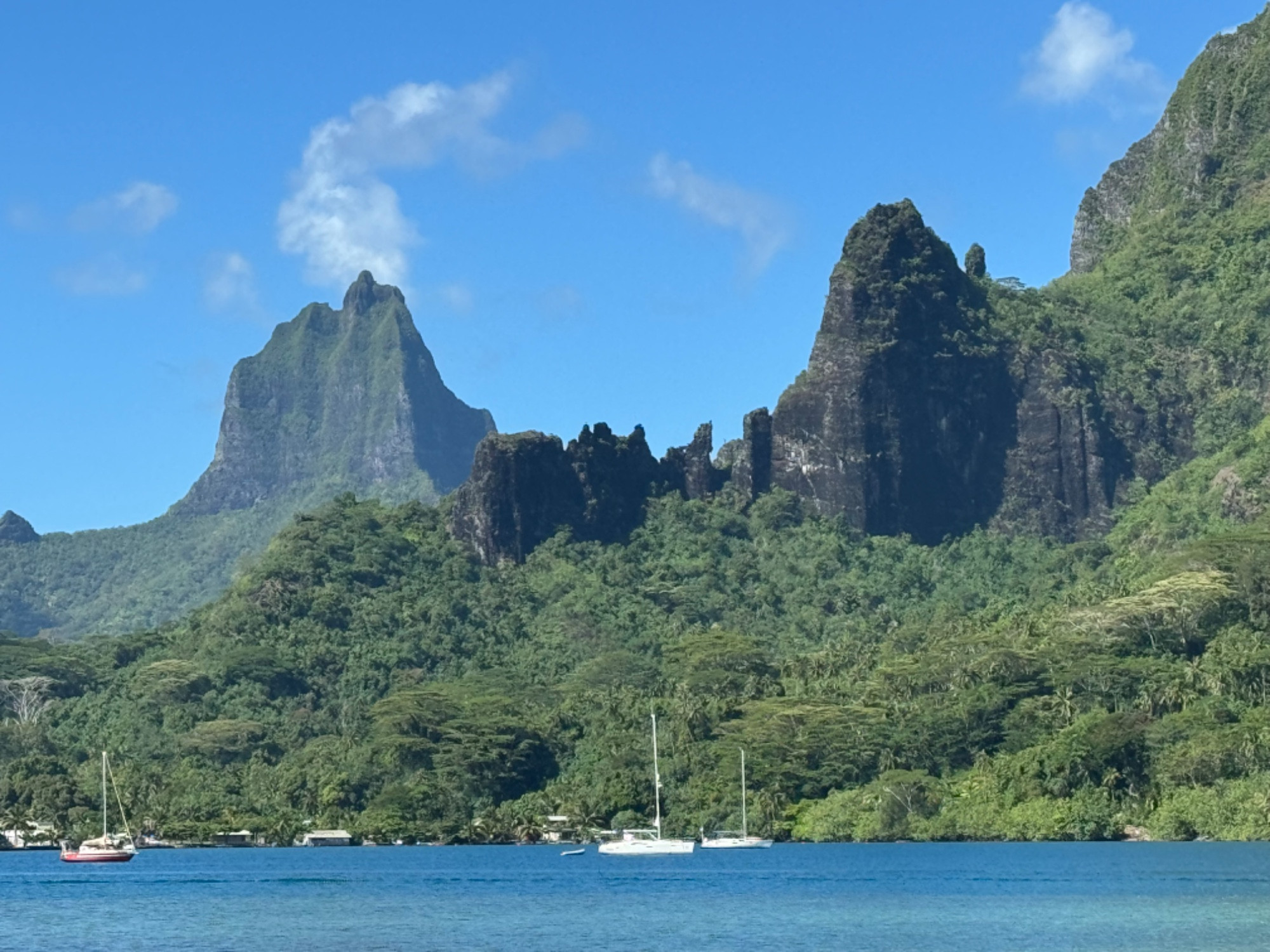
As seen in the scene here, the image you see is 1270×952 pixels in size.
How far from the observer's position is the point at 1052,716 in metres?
130

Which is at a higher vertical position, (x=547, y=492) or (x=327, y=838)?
(x=547, y=492)

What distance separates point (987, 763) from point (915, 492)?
228 ft

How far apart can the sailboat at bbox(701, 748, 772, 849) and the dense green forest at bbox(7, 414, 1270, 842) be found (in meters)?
1.62

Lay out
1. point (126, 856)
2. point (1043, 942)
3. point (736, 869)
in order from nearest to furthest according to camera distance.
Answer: point (1043, 942) < point (736, 869) < point (126, 856)

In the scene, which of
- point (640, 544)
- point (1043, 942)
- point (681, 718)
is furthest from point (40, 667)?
point (1043, 942)

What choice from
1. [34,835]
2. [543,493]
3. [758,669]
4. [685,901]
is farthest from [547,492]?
[685,901]

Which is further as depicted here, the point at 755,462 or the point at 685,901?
the point at 755,462

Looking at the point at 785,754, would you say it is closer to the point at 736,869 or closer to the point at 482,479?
the point at 736,869

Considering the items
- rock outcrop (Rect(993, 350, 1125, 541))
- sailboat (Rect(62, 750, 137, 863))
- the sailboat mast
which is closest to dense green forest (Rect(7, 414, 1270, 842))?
the sailboat mast

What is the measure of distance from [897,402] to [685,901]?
112m

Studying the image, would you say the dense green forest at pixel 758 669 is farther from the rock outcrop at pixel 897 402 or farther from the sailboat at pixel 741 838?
the sailboat at pixel 741 838

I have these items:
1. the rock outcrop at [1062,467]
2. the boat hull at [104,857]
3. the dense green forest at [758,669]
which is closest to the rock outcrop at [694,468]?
the dense green forest at [758,669]

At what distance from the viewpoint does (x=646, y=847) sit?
387 feet

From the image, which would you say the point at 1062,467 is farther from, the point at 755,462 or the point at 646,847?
the point at 646,847
